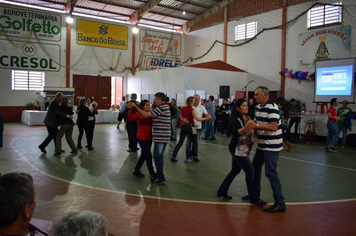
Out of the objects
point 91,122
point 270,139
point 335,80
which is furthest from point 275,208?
point 335,80

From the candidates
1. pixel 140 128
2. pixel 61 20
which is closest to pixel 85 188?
pixel 140 128

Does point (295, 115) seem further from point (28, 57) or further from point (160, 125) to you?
point (28, 57)

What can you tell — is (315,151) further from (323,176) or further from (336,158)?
(323,176)

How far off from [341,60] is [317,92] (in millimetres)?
1653

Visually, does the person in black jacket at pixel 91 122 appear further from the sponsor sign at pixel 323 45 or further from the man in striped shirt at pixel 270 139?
the sponsor sign at pixel 323 45

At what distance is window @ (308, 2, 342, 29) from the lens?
13.2 meters

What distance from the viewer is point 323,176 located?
19.4 ft

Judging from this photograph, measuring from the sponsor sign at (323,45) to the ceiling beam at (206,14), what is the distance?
5.71m

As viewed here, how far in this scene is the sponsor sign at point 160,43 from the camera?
2138 centimetres

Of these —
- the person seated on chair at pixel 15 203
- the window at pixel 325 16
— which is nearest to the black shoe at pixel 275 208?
the person seated on chair at pixel 15 203

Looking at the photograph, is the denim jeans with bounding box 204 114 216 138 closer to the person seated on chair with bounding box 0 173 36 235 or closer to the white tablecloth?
the white tablecloth

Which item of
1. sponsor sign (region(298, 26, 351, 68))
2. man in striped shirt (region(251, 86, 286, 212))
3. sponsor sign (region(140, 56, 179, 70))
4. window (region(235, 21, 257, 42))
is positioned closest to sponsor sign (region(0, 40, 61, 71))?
sponsor sign (region(140, 56, 179, 70))

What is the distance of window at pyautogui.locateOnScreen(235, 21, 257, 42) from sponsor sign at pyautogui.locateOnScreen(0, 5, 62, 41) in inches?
430

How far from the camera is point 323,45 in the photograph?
13.8 metres
